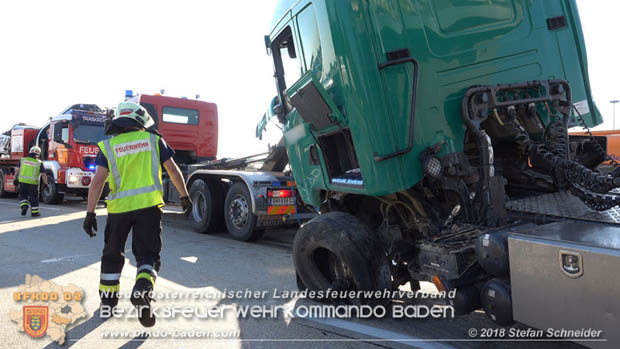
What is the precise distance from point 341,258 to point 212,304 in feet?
4.32

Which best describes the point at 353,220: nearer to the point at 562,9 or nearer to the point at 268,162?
the point at 562,9

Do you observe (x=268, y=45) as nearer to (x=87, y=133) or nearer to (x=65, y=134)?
(x=87, y=133)

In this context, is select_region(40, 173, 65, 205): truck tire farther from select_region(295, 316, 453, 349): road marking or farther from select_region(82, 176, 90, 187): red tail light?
select_region(295, 316, 453, 349): road marking

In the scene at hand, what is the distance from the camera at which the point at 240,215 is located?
716cm

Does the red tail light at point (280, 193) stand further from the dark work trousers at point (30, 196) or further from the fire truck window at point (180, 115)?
the dark work trousers at point (30, 196)

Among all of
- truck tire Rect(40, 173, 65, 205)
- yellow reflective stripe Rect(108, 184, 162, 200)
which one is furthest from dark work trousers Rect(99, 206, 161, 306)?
truck tire Rect(40, 173, 65, 205)

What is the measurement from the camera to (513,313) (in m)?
2.18

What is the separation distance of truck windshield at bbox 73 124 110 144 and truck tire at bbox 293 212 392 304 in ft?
32.4

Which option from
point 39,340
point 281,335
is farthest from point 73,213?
point 281,335

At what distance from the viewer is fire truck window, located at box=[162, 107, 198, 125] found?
33.6ft

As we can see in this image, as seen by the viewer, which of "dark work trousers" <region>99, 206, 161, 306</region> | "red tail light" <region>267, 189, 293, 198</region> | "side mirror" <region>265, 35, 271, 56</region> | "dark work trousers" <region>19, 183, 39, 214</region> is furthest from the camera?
"dark work trousers" <region>19, 183, 39, 214</region>

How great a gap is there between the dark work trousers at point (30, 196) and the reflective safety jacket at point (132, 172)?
783 centimetres

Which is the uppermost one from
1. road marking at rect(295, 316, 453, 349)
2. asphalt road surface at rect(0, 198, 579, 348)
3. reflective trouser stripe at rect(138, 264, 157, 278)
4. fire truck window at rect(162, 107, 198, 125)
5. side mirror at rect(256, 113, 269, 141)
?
fire truck window at rect(162, 107, 198, 125)

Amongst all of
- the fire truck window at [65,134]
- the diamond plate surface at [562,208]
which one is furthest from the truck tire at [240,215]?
the fire truck window at [65,134]
